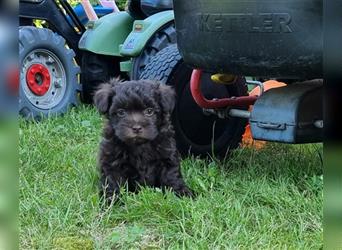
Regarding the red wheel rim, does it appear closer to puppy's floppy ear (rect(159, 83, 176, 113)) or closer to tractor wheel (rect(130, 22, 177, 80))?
tractor wheel (rect(130, 22, 177, 80))

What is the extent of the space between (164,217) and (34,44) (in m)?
2.85

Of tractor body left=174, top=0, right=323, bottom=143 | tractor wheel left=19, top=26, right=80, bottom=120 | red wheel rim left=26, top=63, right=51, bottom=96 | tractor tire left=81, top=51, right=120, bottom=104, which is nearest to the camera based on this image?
tractor body left=174, top=0, right=323, bottom=143

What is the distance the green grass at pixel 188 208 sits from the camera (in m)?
2.11

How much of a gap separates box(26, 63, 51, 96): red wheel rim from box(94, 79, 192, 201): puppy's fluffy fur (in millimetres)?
2118

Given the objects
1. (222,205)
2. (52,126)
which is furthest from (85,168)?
(52,126)

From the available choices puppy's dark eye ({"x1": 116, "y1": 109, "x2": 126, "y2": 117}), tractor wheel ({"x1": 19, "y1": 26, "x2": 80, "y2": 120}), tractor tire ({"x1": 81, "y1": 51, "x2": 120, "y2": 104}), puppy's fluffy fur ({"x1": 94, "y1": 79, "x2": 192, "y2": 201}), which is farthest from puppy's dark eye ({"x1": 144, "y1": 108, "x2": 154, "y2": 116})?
tractor tire ({"x1": 81, "y1": 51, "x2": 120, "y2": 104})

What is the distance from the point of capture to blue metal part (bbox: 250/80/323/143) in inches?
105

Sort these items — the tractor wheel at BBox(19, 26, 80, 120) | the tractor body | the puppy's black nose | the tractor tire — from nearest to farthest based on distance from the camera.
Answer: the tractor body → the puppy's black nose → the tractor wheel at BBox(19, 26, 80, 120) → the tractor tire

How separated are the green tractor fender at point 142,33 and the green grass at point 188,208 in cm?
111

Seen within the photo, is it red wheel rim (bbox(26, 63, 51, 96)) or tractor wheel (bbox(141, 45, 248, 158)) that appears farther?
red wheel rim (bbox(26, 63, 51, 96))

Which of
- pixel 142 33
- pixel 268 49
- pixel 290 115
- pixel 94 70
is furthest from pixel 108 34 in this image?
pixel 268 49

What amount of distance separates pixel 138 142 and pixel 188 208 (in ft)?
1.60

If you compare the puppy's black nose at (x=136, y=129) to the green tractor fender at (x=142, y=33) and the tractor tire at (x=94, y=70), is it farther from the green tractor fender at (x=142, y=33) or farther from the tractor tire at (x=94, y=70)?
the tractor tire at (x=94, y=70)

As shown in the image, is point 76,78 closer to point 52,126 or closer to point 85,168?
point 52,126
